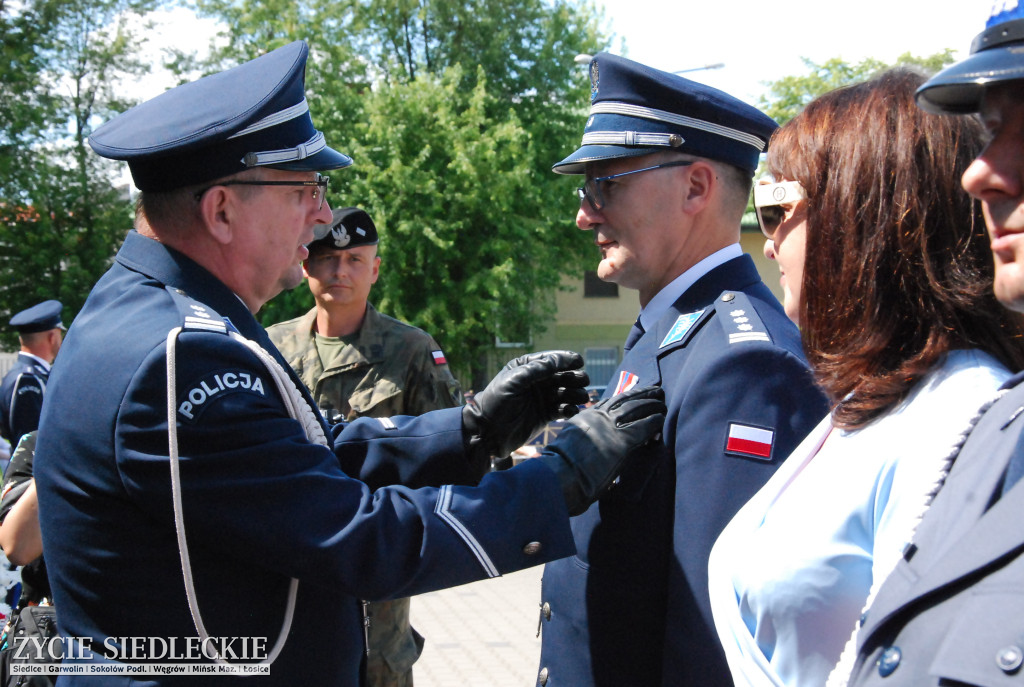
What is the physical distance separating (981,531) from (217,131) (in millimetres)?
1657

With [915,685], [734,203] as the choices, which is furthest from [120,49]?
[915,685]

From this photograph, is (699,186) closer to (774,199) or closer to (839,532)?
(774,199)

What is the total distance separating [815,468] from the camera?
5.09 ft

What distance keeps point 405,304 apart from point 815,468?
20.6 meters

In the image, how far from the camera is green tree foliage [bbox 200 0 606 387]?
2081 centimetres

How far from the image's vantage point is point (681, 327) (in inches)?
90.6

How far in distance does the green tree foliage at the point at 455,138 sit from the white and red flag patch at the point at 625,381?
18242 millimetres

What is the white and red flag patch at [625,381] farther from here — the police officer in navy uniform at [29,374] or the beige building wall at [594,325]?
the beige building wall at [594,325]

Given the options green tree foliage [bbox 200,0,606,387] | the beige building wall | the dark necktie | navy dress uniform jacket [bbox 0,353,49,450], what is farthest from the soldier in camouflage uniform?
the beige building wall

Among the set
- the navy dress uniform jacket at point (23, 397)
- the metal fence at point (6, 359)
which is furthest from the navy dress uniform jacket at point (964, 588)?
the metal fence at point (6, 359)

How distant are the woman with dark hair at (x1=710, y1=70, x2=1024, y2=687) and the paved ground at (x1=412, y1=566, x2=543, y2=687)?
3608 millimetres

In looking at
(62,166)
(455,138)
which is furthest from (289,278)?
(62,166)

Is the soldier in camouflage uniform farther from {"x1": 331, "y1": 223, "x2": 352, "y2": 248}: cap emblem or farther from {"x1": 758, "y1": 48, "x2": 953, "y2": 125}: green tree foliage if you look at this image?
{"x1": 758, "y1": 48, "x2": 953, "y2": 125}: green tree foliage

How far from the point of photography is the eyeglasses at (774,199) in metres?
1.84
